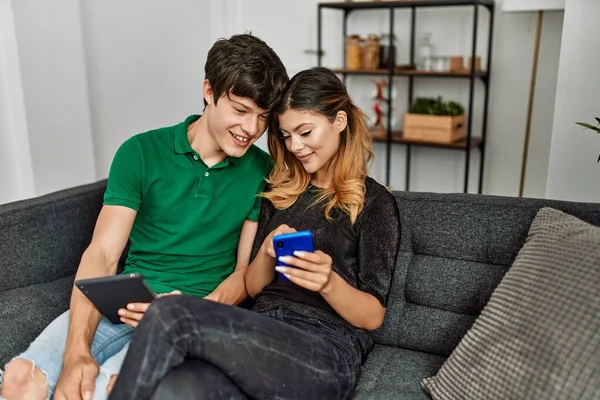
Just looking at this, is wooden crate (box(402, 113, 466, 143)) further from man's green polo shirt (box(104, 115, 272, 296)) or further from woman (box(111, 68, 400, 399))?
man's green polo shirt (box(104, 115, 272, 296))

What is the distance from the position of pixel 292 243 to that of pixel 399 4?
2.52m

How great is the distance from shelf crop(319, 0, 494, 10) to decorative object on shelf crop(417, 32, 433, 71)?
27cm

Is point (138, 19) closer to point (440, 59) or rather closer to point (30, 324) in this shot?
point (440, 59)

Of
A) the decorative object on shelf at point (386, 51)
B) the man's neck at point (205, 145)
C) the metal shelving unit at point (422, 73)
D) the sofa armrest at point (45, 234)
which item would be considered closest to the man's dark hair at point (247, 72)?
the man's neck at point (205, 145)

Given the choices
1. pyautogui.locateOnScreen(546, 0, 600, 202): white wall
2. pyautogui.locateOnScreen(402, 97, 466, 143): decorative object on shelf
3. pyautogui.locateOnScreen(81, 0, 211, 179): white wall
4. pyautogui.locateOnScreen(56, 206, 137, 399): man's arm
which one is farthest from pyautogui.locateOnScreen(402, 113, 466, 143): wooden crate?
pyautogui.locateOnScreen(56, 206, 137, 399): man's arm

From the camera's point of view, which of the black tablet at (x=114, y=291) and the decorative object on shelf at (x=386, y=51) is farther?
Answer: the decorative object on shelf at (x=386, y=51)

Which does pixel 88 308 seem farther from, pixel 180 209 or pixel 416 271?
pixel 416 271

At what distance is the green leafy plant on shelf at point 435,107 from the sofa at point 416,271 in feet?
6.15

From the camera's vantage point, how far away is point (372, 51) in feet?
12.2

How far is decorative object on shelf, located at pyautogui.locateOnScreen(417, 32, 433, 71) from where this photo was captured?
141 inches

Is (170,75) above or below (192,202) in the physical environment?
above

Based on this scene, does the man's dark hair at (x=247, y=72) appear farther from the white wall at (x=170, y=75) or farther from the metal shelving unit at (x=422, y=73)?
the metal shelving unit at (x=422, y=73)

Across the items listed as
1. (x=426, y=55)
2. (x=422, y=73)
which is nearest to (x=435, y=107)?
(x=422, y=73)

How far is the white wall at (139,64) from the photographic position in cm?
323
